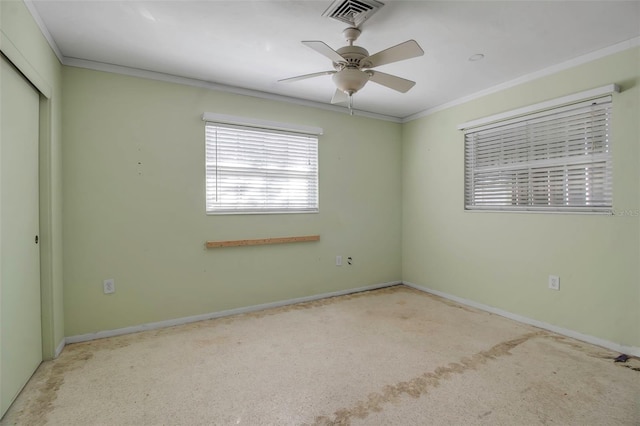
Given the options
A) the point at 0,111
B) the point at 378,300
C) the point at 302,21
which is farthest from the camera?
the point at 378,300

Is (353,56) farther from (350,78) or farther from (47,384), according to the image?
(47,384)

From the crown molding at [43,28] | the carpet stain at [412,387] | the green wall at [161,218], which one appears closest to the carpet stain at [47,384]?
the green wall at [161,218]

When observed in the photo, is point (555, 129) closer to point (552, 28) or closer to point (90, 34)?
point (552, 28)

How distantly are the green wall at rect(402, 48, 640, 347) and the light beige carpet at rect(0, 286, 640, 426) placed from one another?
312 mm

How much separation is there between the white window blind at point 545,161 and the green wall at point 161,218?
1630mm

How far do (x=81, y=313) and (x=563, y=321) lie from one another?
418cm

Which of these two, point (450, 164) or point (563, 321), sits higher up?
point (450, 164)

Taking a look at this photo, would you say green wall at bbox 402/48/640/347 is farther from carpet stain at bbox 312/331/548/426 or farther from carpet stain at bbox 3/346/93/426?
carpet stain at bbox 3/346/93/426

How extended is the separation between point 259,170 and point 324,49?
1.73 metres

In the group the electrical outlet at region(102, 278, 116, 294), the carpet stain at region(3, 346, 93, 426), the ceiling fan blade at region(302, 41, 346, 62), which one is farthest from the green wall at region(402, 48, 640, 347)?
the carpet stain at region(3, 346, 93, 426)

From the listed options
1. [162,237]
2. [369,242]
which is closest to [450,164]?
[369,242]

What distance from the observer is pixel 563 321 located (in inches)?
106

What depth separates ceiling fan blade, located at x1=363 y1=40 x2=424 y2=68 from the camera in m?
1.79

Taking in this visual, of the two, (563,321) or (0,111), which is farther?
(563,321)
